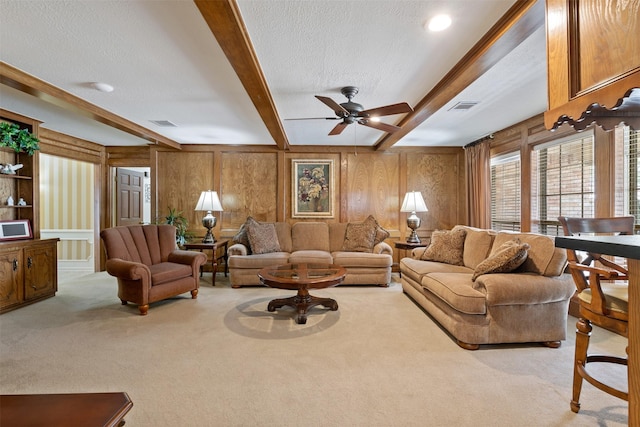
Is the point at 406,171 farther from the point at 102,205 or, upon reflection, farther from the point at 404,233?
the point at 102,205

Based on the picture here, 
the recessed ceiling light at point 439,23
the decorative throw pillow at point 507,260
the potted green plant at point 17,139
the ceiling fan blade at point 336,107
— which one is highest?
the recessed ceiling light at point 439,23

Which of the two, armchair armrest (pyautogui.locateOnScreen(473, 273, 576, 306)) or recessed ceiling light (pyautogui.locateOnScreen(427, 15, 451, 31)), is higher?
recessed ceiling light (pyautogui.locateOnScreen(427, 15, 451, 31))

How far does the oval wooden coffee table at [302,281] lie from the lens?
9.75ft

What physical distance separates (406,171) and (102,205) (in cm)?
575

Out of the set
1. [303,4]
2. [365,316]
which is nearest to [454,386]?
[365,316]

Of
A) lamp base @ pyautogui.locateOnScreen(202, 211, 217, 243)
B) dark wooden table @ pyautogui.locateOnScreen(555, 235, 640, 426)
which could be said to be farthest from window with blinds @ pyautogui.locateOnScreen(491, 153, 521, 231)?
lamp base @ pyautogui.locateOnScreen(202, 211, 217, 243)

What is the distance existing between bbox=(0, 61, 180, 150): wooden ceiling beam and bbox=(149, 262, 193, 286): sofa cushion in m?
1.94

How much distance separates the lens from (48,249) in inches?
158

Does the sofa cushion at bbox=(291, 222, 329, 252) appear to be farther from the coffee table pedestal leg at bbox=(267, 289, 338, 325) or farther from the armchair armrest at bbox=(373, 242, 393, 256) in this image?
the coffee table pedestal leg at bbox=(267, 289, 338, 325)

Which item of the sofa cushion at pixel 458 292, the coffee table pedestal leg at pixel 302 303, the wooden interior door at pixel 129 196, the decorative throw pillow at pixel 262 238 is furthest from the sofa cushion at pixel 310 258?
the wooden interior door at pixel 129 196

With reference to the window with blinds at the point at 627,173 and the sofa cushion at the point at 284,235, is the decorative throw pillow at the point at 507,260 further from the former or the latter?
the sofa cushion at the point at 284,235

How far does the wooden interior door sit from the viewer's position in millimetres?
5918

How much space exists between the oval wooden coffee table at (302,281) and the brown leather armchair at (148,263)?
3.80ft

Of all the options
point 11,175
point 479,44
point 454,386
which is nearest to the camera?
point 454,386
